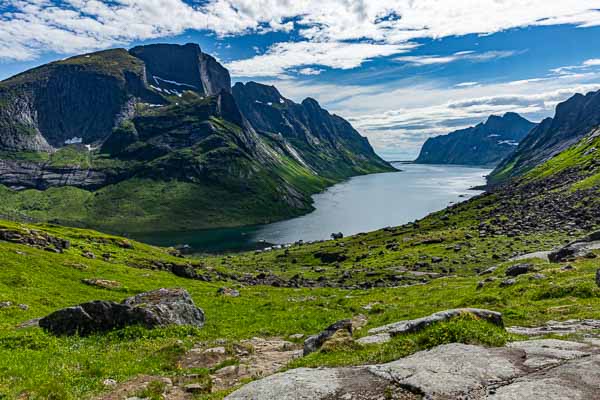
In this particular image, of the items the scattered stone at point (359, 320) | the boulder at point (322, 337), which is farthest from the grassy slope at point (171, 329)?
the boulder at point (322, 337)

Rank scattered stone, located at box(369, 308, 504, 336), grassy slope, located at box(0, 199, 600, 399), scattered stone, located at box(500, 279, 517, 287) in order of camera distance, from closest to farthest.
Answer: grassy slope, located at box(0, 199, 600, 399)
scattered stone, located at box(369, 308, 504, 336)
scattered stone, located at box(500, 279, 517, 287)

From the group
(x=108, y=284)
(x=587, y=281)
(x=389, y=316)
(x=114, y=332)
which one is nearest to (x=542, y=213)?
(x=587, y=281)

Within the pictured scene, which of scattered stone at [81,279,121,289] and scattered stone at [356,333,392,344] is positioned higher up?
scattered stone at [356,333,392,344]

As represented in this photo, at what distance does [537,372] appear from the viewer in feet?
36.4

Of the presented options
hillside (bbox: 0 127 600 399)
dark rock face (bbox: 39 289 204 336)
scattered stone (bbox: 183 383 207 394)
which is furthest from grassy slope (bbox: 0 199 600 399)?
scattered stone (bbox: 183 383 207 394)

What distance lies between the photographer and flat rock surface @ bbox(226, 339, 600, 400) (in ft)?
33.1

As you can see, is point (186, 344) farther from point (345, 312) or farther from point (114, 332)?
point (345, 312)

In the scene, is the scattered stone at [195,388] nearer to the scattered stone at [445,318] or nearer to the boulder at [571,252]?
the scattered stone at [445,318]

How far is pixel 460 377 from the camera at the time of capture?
11023 mm

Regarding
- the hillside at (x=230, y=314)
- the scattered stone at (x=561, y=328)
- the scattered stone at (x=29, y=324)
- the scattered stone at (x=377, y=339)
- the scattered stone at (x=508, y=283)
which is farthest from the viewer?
the scattered stone at (x=508, y=283)

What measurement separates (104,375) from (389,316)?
18.1 metres

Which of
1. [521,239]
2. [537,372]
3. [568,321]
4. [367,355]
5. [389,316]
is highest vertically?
[537,372]

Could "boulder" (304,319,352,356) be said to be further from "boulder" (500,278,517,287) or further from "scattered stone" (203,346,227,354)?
"boulder" (500,278,517,287)

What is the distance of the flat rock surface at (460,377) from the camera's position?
1010 centimetres
